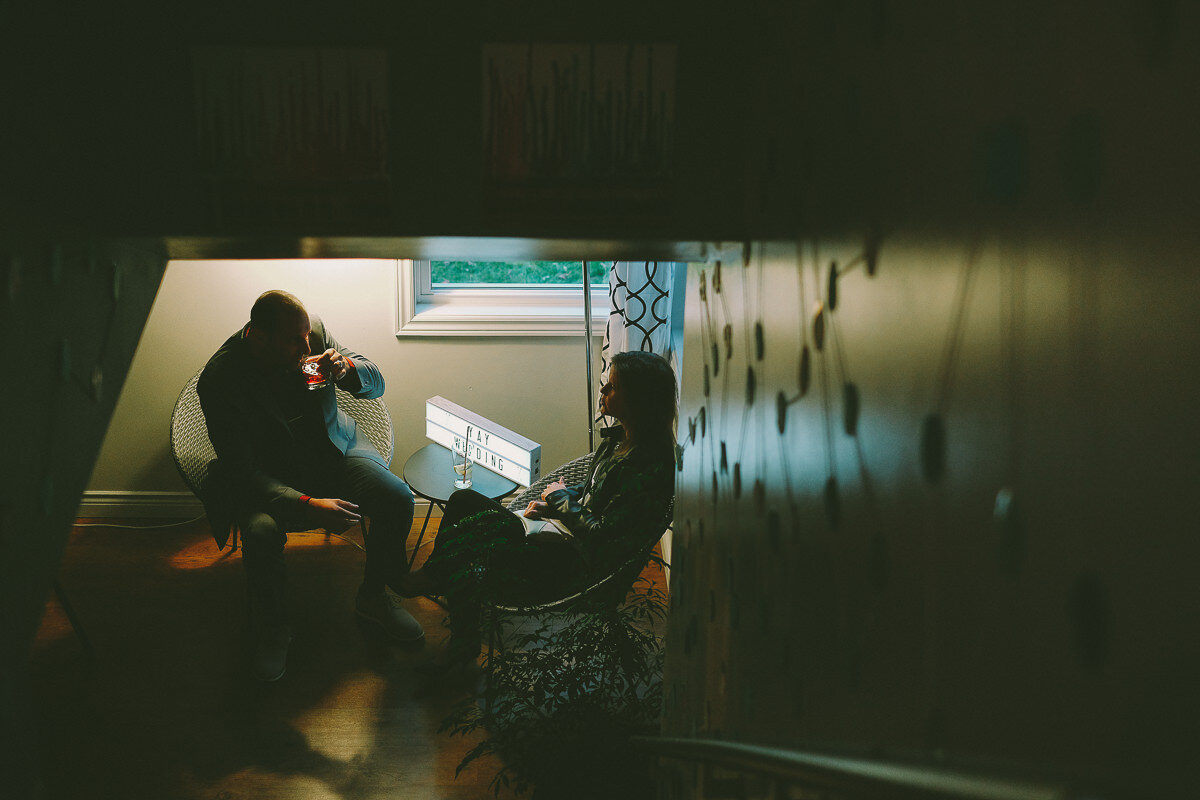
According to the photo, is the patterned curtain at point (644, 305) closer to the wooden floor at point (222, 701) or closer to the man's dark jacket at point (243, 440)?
the man's dark jacket at point (243, 440)

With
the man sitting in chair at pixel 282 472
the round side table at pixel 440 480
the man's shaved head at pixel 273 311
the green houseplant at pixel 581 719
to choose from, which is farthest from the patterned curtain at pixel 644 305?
the green houseplant at pixel 581 719

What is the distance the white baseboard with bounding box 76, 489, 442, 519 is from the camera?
139 inches

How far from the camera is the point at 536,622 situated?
274cm

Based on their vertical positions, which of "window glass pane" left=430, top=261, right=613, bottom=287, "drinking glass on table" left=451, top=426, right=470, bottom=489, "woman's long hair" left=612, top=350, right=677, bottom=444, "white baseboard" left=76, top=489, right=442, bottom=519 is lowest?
"white baseboard" left=76, top=489, right=442, bottom=519

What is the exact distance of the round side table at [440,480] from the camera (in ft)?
9.08

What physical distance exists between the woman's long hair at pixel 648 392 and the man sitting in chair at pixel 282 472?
918 mm

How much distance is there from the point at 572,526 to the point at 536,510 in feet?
0.86

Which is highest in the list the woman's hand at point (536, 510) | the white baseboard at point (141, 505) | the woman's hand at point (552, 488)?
the woman's hand at point (552, 488)

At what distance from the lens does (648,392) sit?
2.32 m

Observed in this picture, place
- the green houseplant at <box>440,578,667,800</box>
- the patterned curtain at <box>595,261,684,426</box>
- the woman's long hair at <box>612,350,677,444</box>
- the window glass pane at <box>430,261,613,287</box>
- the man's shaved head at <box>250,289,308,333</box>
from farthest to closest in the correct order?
the window glass pane at <box>430,261,613,287</box> → the patterned curtain at <box>595,261,684,426</box> → the man's shaved head at <box>250,289,308,333</box> → the woman's long hair at <box>612,350,677,444</box> → the green houseplant at <box>440,578,667,800</box>

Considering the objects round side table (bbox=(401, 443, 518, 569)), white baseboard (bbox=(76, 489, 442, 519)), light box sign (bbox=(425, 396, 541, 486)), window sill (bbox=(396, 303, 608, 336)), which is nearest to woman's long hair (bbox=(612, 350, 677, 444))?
light box sign (bbox=(425, 396, 541, 486))

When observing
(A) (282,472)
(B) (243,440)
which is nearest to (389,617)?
(A) (282,472)

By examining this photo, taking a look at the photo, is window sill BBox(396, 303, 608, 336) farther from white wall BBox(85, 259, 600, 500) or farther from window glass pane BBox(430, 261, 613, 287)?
window glass pane BBox(430, 261, 613, 287)

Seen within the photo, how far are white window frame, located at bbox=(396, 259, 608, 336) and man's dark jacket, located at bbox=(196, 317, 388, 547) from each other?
77cm
